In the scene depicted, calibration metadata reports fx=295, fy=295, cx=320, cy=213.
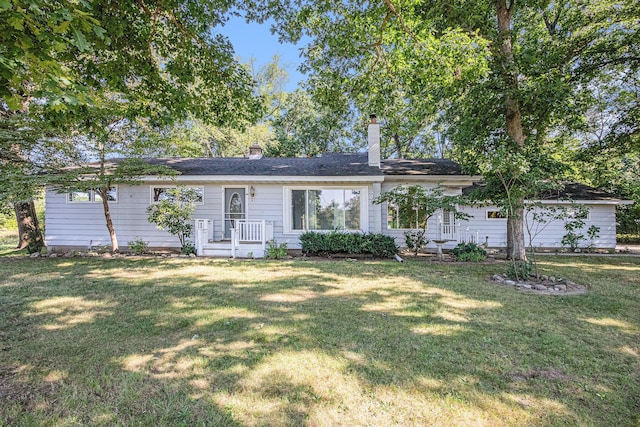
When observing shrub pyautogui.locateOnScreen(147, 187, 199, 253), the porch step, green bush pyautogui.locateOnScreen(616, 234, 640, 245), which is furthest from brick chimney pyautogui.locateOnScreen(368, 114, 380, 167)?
green bush pyautogui.locateOnScreen(616, 234, 640, 245)

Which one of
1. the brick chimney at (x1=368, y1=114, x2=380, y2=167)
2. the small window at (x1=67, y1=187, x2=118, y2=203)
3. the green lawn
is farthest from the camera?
the brick chimney at (x1=368, y1=114, x2=380, y2=167)

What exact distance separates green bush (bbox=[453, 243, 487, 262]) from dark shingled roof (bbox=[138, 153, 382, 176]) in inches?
140

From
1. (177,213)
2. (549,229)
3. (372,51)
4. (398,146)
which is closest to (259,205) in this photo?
(177,213)

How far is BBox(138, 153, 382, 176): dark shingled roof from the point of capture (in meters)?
10.1

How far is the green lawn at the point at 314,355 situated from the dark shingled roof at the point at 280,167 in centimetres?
Answer: 512

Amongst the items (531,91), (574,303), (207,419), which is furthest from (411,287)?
(531,91)

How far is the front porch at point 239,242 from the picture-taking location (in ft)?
31.0

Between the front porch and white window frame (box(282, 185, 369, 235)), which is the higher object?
white window frame (box(282, 185, 369, 235))

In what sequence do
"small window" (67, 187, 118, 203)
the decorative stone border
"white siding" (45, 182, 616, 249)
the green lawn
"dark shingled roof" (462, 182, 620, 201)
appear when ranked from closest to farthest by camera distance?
the green lawn < the decorative stone border < "white siding" (45, 182, 616, 249) < "small window" (67, 187, 118, 203) < "dark shingled roof" (462, 182, 620, 201)

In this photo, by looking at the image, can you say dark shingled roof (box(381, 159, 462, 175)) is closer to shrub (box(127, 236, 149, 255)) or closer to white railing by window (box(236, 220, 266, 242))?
white railing by window (box(236, 220, 266, 242))

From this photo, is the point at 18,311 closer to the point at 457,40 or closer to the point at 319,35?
the point at 319,35

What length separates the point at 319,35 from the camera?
6.90m

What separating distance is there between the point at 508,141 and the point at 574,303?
4.98 m

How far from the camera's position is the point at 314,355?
295 centimetres
